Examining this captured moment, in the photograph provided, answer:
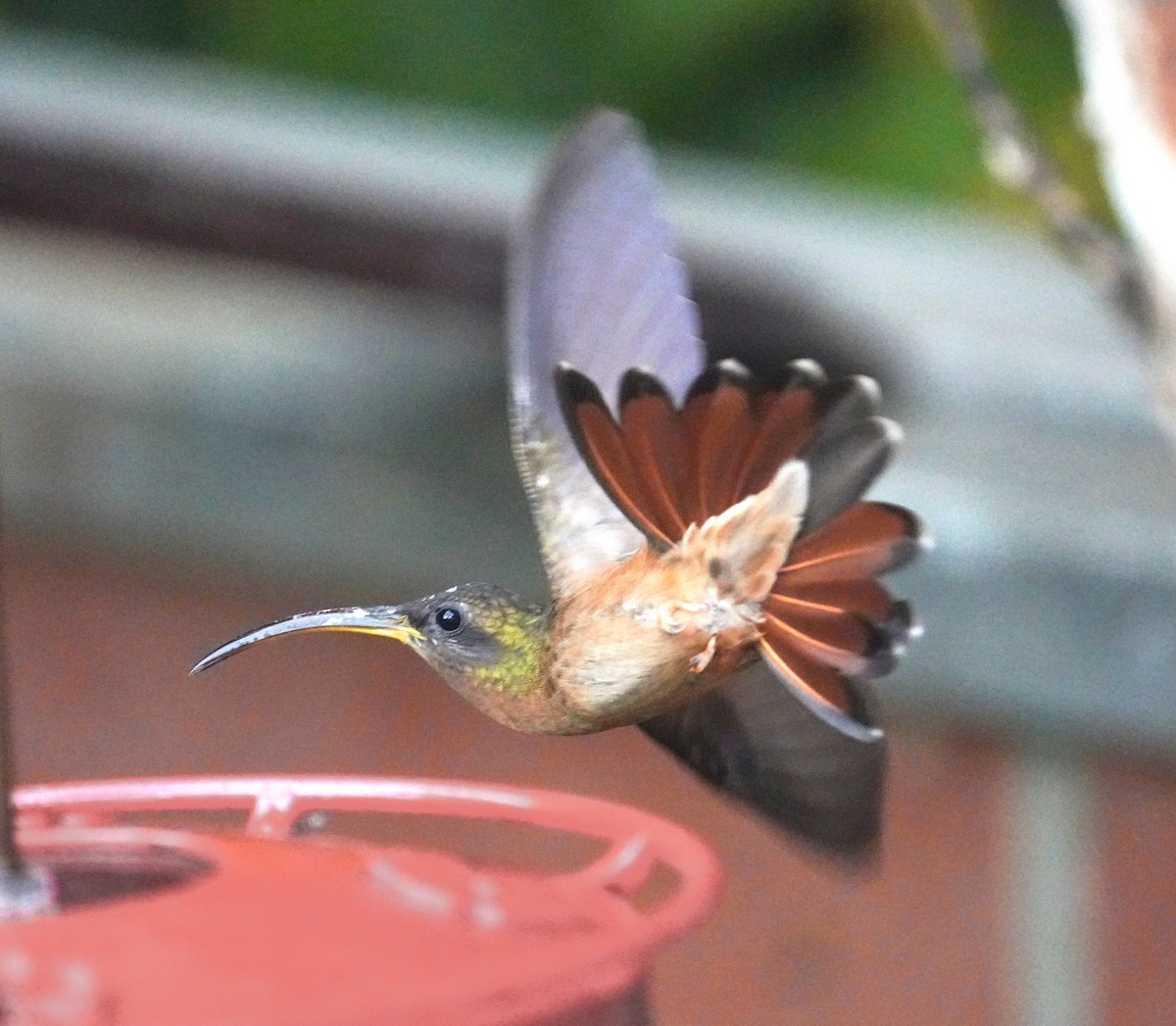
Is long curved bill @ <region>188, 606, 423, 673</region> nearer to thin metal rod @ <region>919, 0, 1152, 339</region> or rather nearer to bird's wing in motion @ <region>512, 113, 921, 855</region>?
bird's wing in motion @ <region>512, 113, 921, 855</region>

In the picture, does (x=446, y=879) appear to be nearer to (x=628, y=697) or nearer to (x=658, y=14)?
(x=628, y=697)

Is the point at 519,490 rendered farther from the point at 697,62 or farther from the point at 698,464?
the point at 698,464

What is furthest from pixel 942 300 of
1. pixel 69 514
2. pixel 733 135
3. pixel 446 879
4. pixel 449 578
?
pixel 446 879

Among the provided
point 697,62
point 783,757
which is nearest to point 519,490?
point 697,62

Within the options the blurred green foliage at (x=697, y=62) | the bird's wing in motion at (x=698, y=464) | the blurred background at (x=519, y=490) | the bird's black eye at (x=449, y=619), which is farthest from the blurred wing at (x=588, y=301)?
the blurred green foliage at (x=697, y=62)

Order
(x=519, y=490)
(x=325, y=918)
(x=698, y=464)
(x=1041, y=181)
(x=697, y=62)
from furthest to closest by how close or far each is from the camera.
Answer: (x=697, y=62) → (x=519, y=490) → (x=1041, y=181) → (x=698, y=464) → (x=325, y=918)

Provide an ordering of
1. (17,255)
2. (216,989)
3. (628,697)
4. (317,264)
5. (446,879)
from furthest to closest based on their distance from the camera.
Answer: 1. (17,255)
2. (317,264)
3. (628,697)
4. (446,879)
5. (216,989)
